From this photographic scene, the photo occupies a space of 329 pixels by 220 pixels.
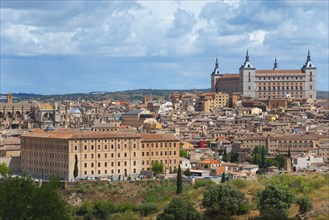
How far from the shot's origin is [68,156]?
7600cm

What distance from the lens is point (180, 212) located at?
5150cm

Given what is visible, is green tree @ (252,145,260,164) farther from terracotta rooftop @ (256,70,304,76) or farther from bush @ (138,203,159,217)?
terracotta rooftop @ (256,70,304,76)

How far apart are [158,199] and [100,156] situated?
1253 centimetres

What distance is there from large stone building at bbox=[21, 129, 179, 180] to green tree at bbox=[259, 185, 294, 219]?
25421mm

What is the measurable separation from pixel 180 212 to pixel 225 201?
3.93 meters

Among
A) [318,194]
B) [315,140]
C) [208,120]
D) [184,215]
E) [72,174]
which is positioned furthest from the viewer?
[208,120]

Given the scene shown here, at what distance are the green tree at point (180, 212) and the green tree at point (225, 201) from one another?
2.20 m

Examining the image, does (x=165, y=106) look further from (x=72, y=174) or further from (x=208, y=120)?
(x=72, y=174)

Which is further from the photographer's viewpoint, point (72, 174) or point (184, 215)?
point (72, 174)

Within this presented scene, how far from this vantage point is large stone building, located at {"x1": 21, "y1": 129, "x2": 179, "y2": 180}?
250 ft

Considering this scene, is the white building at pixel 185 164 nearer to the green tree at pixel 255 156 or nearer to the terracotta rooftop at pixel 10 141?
the green tree at pixel 255 156

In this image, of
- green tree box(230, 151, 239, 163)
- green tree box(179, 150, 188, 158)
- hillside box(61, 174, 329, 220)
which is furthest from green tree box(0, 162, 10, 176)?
green tree box(230, 151, 239, 163)

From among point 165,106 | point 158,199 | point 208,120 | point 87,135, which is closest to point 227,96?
point 165,106

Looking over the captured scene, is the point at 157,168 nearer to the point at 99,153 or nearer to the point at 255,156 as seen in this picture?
the point at 99,153
